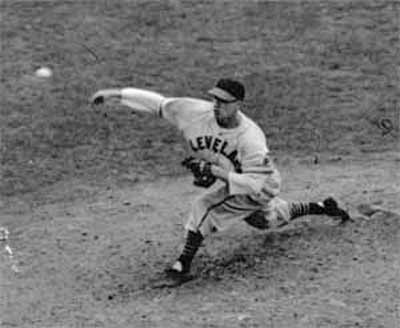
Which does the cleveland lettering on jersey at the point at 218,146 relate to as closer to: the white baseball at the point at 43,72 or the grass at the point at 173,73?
the grass at the point at 173,73

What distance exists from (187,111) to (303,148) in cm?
388

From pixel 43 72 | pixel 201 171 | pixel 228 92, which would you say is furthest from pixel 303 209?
pixel 43 72

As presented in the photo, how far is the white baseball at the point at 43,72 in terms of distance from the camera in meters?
14.3

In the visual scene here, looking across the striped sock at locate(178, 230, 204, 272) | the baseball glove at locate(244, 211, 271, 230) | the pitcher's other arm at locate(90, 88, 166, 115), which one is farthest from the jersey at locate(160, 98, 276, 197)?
the striped sock at locate(178, 230, 204, 272)

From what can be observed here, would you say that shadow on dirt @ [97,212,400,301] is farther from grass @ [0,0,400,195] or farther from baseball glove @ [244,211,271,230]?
grass @ [0,0,400,195]

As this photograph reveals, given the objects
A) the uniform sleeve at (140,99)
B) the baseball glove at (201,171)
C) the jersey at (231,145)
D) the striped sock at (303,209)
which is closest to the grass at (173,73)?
the uniform sleeve at (140,99)

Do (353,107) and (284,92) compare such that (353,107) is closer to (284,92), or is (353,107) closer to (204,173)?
(284,92)

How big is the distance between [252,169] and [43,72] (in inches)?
275

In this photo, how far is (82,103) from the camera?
1349 centimetres

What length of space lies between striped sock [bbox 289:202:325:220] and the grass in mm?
2859

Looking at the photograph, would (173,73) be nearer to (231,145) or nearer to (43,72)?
(43,72)

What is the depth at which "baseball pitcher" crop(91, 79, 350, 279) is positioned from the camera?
7.93 m

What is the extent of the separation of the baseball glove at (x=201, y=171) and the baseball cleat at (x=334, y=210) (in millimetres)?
1270

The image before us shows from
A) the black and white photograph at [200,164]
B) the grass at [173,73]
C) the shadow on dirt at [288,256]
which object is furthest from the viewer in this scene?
the grass at [173,73]
